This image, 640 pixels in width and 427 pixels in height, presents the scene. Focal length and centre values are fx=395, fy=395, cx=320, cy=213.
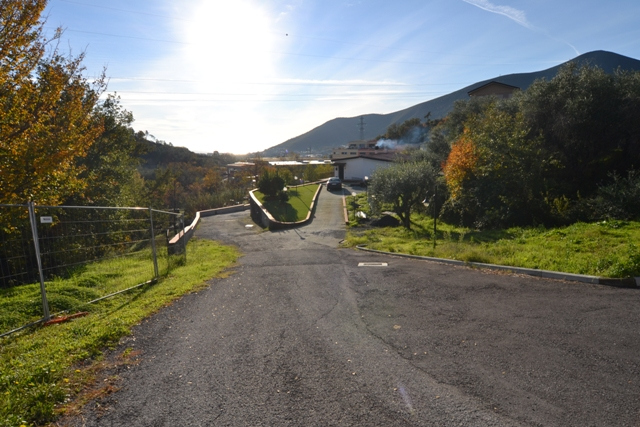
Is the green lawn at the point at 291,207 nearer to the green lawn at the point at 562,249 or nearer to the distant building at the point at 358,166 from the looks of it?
the green lawn at the point at 562,249

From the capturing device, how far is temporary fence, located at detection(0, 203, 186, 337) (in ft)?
18.5

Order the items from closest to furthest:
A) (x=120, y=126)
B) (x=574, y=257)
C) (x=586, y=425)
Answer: (x=586, y=425) → (x=574, y=257) → (x=120, y=126)

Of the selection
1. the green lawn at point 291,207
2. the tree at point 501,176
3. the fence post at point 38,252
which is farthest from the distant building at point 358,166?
the fence post at point 38,252

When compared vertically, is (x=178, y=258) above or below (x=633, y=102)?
below

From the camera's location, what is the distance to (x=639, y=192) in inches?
481

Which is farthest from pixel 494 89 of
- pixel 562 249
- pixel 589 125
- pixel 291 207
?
pixel 562 249

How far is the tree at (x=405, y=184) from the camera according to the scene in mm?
20516

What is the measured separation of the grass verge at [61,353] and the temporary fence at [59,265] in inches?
10.3

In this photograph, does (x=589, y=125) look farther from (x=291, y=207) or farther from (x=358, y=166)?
(x=358, y=166)

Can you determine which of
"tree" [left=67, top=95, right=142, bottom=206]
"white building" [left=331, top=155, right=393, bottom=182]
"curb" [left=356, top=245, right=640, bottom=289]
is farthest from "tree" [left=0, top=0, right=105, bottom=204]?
"white building" [left=331, top=155, right=393, bottom=182]

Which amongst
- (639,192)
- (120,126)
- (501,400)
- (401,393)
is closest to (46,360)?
(401,393)

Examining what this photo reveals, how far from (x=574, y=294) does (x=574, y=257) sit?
2348mm

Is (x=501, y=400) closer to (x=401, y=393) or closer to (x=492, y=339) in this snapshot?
(x=401, y=393)

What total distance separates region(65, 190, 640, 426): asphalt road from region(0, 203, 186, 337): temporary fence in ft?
5.34
